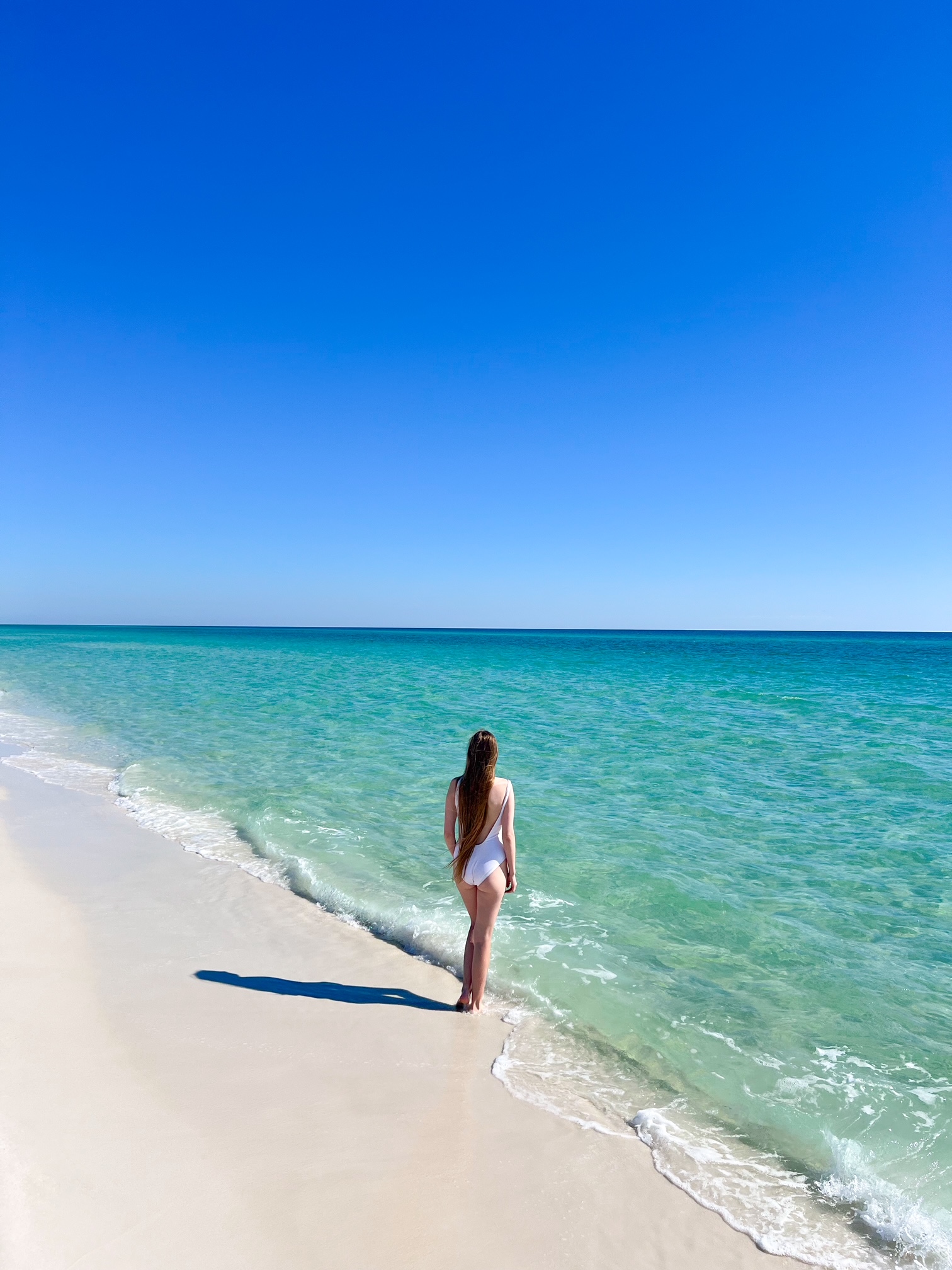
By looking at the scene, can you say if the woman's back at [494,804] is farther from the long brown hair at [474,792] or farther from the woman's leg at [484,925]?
the woman's leg at [484,925]

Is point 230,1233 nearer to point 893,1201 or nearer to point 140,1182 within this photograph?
point 140,1182

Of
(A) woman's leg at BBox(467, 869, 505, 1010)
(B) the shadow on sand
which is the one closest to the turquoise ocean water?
(A) woman's leg at BBox(467, 869, 505, 1010)

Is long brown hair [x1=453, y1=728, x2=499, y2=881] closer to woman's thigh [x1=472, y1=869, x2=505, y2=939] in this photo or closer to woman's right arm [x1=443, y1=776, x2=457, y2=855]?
woman's right arm [x1=443, y1=776, x2=457, y2=855]

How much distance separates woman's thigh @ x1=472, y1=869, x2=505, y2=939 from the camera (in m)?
4.92

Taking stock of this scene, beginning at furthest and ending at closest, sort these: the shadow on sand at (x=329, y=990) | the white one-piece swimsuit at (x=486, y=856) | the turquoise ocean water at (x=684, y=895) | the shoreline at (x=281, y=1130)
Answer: the shadow on sand at (x=329, y=990) < the white one-piece swimsuit at (x=486, y=856) < the turquoise ocean water at (x=684, y=895) < the shoreline at (x=281, y=1130)

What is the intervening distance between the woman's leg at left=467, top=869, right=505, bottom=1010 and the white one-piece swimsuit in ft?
0.14

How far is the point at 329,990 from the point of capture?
5.36 meters

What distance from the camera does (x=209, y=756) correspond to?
14117 millimetres

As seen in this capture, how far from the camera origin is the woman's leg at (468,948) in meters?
4.99

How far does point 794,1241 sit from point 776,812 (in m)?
7.75

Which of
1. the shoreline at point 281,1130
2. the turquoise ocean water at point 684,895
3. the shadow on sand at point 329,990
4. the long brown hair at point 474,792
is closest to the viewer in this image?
the shoreline at point 281,1130

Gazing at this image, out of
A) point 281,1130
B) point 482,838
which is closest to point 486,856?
point 482,838

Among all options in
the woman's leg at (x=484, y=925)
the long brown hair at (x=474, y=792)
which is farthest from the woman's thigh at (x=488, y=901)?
the long brown hair at (x=474, y=792)

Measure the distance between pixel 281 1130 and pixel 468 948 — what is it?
180cm
